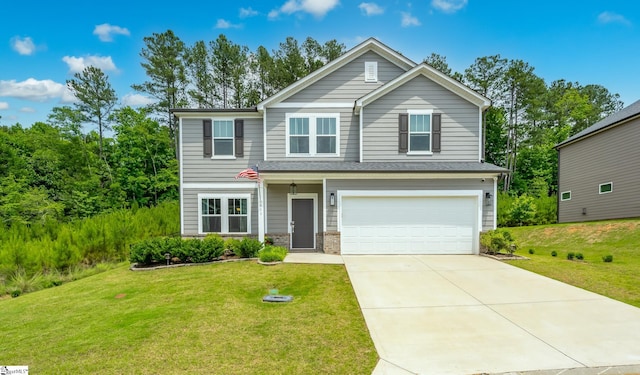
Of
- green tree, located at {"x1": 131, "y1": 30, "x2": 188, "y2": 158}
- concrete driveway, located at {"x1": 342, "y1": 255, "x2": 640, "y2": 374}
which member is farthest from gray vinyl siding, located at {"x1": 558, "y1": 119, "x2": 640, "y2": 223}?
green tree, located at {"x1": 131, "y1": 30, "x2": 188, "y2": 158}

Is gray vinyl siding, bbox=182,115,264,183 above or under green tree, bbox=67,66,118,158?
under

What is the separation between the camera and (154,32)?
24.9m

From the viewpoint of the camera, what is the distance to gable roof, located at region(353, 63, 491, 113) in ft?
38.8

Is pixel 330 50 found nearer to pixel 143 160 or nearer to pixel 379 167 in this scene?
pixel 143 160

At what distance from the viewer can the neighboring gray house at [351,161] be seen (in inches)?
436

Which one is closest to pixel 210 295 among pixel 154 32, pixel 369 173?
pixel 369 173

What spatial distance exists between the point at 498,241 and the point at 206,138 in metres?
11.6

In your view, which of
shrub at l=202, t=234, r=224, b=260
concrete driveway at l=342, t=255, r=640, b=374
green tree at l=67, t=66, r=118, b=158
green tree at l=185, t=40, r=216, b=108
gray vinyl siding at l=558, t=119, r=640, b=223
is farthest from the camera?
green tree at l=185, t=40, r=216, b=108

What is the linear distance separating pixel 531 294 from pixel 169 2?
18.7m

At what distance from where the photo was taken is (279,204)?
12.3 metres

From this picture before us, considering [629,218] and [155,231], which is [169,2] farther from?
[629,218]

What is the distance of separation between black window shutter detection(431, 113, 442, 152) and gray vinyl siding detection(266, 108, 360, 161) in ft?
9.76

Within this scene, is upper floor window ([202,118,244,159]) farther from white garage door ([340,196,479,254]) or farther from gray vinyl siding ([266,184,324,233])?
white garage door ([340,196,479,254])

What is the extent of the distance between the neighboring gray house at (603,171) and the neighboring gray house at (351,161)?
27.0 ft
